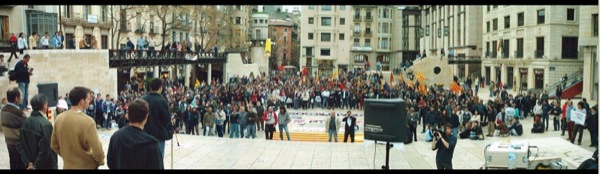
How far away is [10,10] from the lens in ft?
110

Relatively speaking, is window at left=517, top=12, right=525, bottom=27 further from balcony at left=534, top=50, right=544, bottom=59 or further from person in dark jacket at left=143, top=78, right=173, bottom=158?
person in dark jacket at left=143, top=78, right=173, bottom=158

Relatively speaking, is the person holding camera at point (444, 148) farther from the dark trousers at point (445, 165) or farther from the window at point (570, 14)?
the window at point (570, 14)

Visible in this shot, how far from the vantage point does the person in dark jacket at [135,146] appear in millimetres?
5199

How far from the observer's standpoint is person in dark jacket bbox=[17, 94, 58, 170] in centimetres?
693

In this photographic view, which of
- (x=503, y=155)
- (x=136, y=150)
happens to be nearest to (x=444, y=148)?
(x=503, y=155)

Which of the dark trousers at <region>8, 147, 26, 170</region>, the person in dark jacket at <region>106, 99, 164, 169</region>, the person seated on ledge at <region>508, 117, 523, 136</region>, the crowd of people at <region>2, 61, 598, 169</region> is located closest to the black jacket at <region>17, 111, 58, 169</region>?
the crowd of people at <region>2, 61, 598, 169</region>

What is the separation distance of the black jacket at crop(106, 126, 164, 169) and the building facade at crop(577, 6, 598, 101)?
34941 millimetres

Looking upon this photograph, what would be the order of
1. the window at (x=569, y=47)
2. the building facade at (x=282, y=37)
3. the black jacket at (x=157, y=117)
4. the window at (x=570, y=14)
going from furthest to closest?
the building facade at (x=282, y=37) → the window at (x=569, y=47) → the window at (x=570, y=14) → the black jacket at (x=157, y=117)

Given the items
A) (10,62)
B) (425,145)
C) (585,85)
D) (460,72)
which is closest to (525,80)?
(585,85)

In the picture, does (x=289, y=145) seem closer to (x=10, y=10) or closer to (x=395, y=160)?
(x=395, y=160)

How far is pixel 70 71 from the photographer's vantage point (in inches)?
994

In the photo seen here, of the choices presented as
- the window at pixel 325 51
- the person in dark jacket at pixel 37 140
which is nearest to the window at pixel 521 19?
the window at pixel 325 51

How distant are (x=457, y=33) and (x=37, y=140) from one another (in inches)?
2324

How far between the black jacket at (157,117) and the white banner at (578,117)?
13.8m
